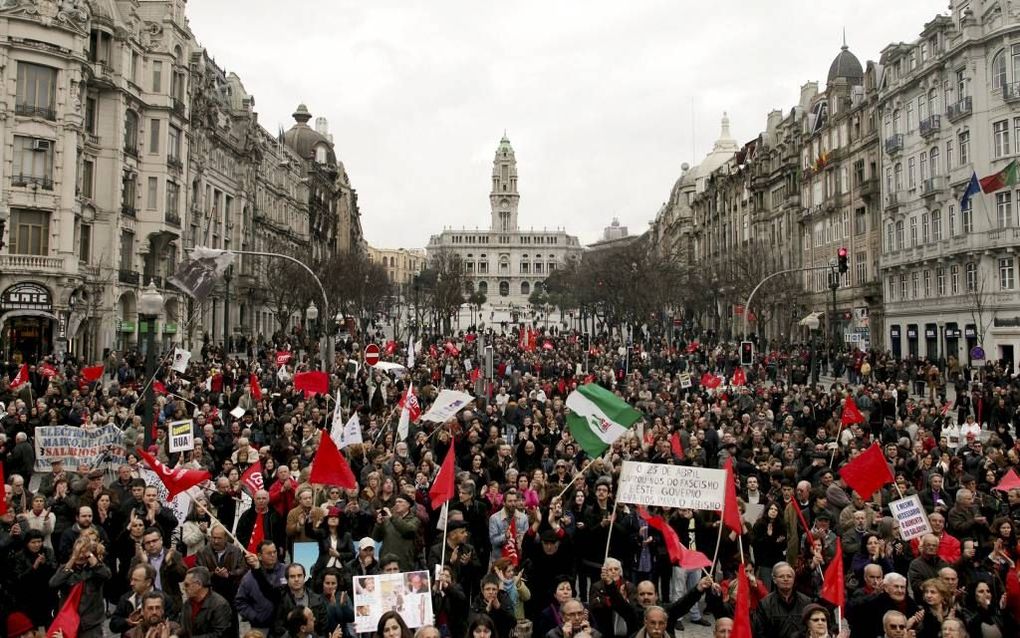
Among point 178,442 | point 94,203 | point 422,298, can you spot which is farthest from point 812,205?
point 178,442

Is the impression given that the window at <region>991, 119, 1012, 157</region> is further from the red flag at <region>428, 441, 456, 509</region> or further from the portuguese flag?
the red flag at <region>428, 441, 456, 509</region>

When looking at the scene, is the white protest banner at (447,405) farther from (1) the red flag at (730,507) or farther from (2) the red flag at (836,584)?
(2) the red flag at (836,584)

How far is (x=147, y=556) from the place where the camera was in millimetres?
9031

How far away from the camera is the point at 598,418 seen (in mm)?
13484

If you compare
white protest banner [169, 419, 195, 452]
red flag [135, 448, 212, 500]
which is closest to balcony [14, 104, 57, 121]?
white protest banner [169, 419, 195, 452]

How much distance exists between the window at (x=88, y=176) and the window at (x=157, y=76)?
244 inches

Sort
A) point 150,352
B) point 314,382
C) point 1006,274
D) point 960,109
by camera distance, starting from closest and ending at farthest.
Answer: point 150,352 < point 314,382 < point 1006,274 < point 960,109

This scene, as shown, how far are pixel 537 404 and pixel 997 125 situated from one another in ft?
104

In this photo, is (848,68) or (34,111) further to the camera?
(848,68)

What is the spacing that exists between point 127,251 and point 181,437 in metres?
36.1

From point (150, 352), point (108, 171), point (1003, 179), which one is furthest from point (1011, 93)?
point (108, 171)

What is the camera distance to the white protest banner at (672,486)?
33.1ft

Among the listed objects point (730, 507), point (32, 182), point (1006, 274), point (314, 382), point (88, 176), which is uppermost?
point (88, 176)

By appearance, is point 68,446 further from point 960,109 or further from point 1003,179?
point 960,109
